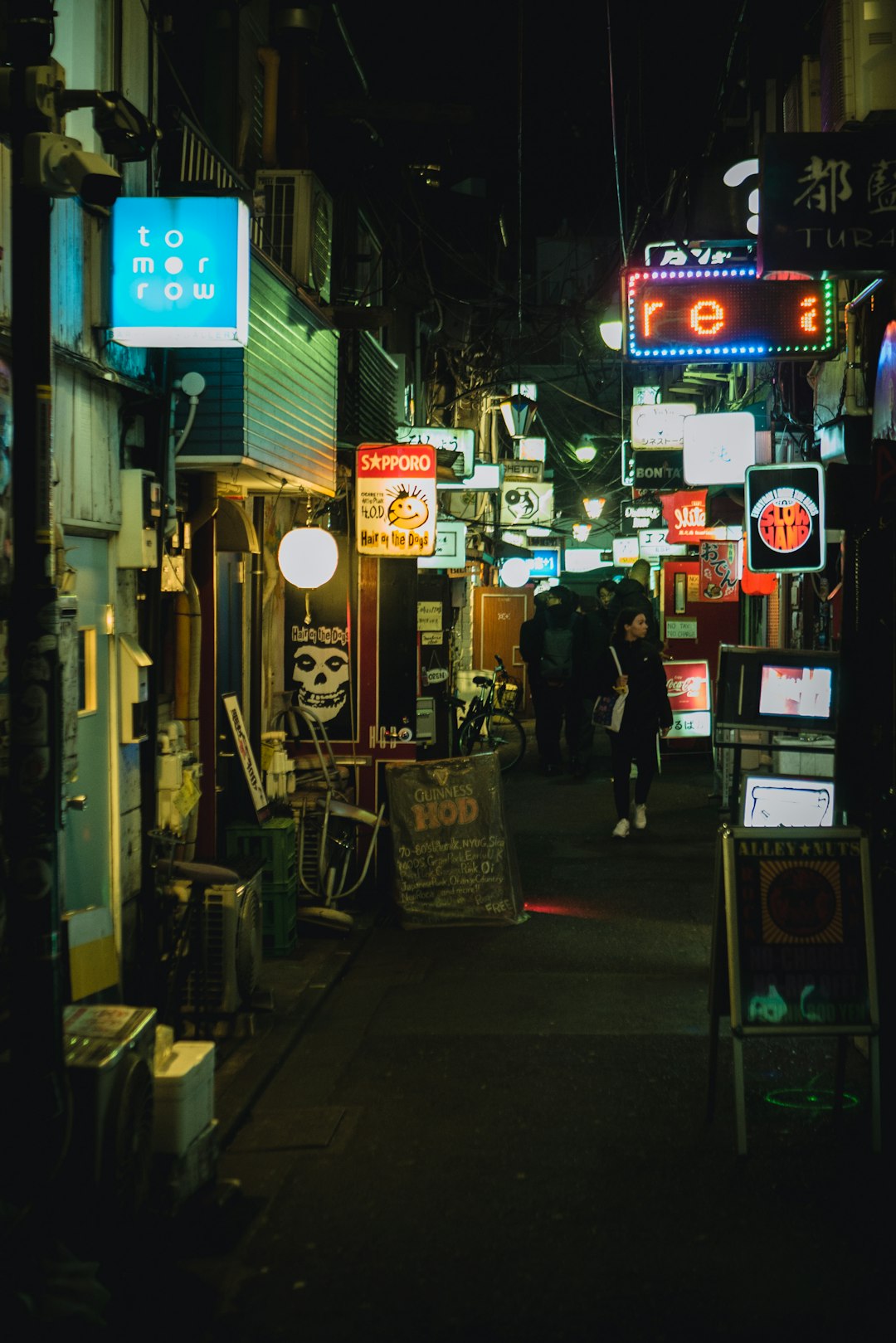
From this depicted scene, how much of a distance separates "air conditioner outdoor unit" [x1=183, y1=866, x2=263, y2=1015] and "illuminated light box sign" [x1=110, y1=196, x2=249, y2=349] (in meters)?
3.72

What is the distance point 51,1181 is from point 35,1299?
1.59 feet

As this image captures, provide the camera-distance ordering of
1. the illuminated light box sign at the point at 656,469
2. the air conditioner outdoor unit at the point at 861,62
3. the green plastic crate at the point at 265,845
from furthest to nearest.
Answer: the illuminated light box sign at the point at 656,469, the green plastic crate at the point at 265,845, the air conditioner outdoor unit at the point at 861,62

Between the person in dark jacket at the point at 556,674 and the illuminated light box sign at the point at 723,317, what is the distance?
8.55 m

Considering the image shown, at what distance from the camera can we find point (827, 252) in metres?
8.12

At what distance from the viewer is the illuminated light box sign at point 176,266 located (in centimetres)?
749

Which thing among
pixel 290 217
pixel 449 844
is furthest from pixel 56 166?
pixel 449 844

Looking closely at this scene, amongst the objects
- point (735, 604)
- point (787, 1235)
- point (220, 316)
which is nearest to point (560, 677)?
point (735, 604)

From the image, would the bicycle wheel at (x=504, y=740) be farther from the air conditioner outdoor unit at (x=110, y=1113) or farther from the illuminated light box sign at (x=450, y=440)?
the air conditioner outdoor unit at (x=110, y=1113)

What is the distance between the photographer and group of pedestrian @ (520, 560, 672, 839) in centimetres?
1427

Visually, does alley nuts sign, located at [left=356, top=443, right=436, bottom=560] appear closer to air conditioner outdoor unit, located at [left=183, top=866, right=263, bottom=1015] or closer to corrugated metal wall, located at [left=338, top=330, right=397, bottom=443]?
corrugated metal wall, located at [left=338, top=330, right=397, bottom=443]

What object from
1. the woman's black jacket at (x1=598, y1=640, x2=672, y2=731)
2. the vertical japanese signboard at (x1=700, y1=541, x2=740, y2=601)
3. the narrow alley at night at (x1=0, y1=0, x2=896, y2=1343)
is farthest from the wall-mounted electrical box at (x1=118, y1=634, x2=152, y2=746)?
the vertical japanese signboard at (x1=700, y1=541, x2=740, y2=601)

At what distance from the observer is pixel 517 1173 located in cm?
570

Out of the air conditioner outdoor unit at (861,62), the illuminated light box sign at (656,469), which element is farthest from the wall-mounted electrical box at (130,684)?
the illuminated light box sign at (656,469)

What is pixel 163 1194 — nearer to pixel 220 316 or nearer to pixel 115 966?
pixel 115 966
